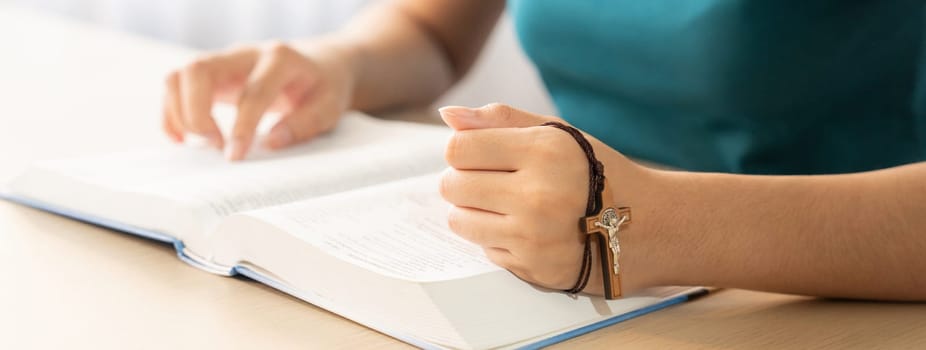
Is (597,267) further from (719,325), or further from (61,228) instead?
(61,228)

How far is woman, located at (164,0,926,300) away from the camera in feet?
2.13

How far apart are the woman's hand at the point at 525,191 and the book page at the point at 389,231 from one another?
2 centimetres

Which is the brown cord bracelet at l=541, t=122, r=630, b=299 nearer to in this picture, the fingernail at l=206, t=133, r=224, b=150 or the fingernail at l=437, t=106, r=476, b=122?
the fingernail at l=437, t=106, r=476, b=122

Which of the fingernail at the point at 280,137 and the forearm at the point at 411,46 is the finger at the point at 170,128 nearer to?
the fingernail at the point at 280,137

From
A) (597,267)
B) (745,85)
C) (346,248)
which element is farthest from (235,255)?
(745,85)

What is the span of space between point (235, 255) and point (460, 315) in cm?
19

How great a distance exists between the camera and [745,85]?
39.4 inches

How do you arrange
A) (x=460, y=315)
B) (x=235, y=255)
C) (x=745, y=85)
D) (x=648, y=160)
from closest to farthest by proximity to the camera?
(x=460, y=315), (x=235, y=255), (x=745, y=85), (x=648, y=160)

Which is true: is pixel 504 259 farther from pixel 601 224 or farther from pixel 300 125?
pixel 300 125

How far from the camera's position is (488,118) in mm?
671

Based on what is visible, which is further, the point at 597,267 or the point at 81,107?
the point at 81,107

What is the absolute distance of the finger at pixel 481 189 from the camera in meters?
0.64

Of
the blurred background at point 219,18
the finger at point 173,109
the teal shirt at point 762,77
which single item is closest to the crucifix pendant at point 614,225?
the teal shirt at point 762,77

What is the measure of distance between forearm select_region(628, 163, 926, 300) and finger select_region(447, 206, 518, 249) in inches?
3.6
